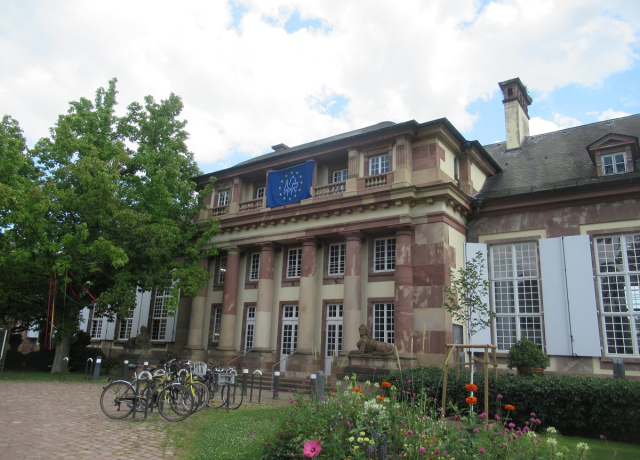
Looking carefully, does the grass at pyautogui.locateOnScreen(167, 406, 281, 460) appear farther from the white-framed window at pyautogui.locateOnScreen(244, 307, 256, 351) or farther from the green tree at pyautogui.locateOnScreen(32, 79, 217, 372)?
the white-framed window at pyautogui.locateOnScreen(244, 307, 256, 351)

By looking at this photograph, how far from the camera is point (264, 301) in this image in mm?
23609

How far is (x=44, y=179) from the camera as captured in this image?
22.0 meters

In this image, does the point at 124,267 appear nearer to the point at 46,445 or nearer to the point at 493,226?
the point at 46,445

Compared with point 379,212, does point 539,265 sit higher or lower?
lower

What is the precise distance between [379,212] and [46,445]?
1537 cm

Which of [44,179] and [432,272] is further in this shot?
[44,179]

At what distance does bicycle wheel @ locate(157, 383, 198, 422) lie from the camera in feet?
36.8

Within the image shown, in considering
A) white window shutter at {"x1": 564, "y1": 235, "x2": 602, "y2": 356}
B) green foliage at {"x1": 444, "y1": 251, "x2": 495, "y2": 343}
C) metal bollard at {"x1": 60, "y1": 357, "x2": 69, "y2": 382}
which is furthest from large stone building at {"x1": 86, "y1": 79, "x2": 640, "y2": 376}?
metal bollard at {"x1": 60, "y1": 357, "x2": 69, "y2": 382}

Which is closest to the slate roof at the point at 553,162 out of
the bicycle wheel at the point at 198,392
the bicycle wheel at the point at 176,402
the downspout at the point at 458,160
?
the downspout at the point at 458,160

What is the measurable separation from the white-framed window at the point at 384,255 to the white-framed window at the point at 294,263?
4314mm

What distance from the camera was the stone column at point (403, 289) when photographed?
18859mm

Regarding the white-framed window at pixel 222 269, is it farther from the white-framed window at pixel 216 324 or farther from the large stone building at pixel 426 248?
the white-framed window at pixel 216 324

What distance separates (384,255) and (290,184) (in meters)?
6.05

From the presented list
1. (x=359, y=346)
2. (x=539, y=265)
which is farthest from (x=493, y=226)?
(x=359, y=346)
